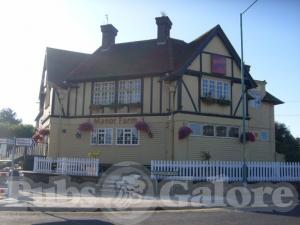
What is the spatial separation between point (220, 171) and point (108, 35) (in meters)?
14.6

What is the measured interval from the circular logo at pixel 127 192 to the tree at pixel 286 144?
52.1 ft

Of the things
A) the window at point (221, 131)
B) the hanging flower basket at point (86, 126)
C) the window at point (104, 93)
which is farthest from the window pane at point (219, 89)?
the hanging flower basket at point (86, 126)

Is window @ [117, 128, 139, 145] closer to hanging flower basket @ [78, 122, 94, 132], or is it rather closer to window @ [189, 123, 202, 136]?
hanging flower basket @ [78, 122, 94, 132]

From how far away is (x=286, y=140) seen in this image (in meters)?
36.9

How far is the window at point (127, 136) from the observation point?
24969 millimetres

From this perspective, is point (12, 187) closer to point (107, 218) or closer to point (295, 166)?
point (107, 218)

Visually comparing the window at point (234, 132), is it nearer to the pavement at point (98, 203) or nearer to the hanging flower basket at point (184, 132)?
the hanging flower basket at point (184, 132)

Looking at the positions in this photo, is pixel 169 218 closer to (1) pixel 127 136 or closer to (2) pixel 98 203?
(2) pixel 98 203

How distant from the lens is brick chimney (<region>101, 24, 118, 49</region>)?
29.9 meters

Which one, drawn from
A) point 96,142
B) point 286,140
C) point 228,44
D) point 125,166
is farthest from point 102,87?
point 286,140

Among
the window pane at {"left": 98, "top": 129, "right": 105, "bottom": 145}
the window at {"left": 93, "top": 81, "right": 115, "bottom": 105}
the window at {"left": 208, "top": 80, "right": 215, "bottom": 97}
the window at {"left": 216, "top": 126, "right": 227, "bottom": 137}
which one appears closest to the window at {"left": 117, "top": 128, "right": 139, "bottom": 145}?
the window pane at {"left": 98, "top": 129, "right": 105, "bottom": 145}

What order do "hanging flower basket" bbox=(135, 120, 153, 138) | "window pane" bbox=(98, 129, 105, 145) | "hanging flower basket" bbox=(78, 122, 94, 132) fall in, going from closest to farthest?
"hanging flower basket" bbox=(135, 120, 153, 138) < "hanging flower basket" bbox=(78, 122, 94, 132) < "window pane" bbox=(98, 129, 105, 145)

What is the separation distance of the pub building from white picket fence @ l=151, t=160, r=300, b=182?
11.1 ft

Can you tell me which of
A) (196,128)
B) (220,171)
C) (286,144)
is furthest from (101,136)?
(286,144)
